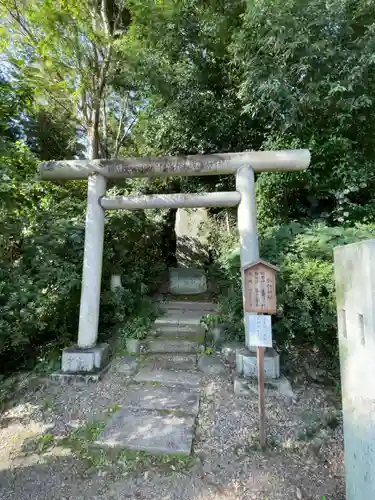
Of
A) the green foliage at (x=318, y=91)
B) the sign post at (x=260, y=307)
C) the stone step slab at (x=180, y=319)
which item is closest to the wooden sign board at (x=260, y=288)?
the sign post at (x=260, y=307)

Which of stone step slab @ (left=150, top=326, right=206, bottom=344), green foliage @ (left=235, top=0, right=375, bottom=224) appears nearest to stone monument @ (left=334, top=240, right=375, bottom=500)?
stone step slab @ (left=150, top=326, right=206, bottom=344)

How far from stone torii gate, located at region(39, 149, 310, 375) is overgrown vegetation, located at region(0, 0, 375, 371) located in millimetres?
436

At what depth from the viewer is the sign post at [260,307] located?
259 centimetres

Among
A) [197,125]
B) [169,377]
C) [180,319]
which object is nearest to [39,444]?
[169,377]

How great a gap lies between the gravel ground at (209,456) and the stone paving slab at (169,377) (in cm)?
29

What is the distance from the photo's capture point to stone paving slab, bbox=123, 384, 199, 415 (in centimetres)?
316

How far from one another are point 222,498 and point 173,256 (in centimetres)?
726

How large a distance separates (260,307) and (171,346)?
7.31ft

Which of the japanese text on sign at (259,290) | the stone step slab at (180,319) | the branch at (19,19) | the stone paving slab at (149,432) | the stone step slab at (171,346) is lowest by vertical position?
the stone paving slab at (149,432)

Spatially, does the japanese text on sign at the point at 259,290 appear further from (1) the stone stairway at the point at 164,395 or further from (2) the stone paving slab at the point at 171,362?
(2) the stone paving slab at the point at 171,362

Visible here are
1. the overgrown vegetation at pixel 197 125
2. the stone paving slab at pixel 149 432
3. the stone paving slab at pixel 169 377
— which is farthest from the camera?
the overgrown vegetation at pixel 197 125

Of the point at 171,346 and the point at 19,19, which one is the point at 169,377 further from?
the point at 19,19

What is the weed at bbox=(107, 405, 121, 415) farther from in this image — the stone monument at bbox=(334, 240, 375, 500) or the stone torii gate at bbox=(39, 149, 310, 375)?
the stone monument at bbox=(334, 240, 375, 500)

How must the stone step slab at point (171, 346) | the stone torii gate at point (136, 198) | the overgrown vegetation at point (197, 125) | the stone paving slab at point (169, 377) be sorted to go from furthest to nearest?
the stone step slab at point (171, 346) < the stone torii gate at point (136, 198) < the overgrown vegetation at point (197, 125) < the stone paving slab at point (169, 377)
